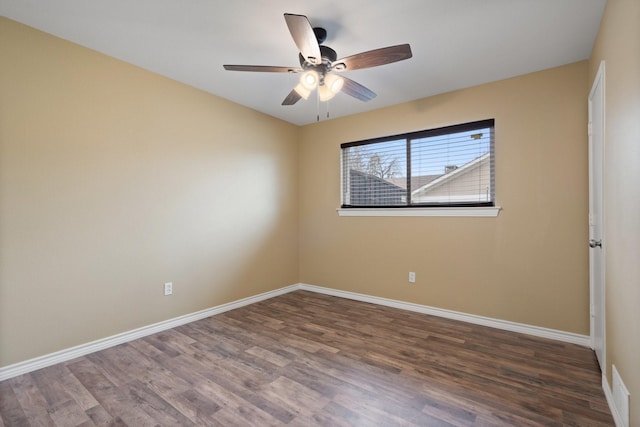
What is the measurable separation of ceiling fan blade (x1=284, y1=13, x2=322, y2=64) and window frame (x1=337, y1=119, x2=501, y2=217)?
1.84m

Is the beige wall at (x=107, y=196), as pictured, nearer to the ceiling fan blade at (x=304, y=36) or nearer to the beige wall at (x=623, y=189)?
the ceiling fan blade at (x=304, y=36)

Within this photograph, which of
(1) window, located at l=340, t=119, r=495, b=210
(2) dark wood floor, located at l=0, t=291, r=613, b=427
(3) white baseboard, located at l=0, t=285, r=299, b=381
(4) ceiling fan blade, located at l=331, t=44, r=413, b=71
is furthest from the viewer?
(1) window, located at l=340, t=119, r=495, b=210

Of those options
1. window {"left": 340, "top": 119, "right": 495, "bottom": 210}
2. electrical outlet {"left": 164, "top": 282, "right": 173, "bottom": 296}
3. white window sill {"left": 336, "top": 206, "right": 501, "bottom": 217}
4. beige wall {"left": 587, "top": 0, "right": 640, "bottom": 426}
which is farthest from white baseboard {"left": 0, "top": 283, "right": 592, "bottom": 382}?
window {"left": 340, "top": 119, "right": 495, "bottom": 210}

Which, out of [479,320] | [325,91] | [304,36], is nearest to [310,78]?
[325,91]

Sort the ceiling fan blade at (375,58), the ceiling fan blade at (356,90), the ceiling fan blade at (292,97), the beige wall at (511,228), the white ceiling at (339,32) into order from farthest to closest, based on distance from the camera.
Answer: the beige wall at (511,228)
the ceiling fan blade at (292,97)
the ceiling fan blade at (356,90)
the white ceiling at (339,32)
the ceiling fan blade at (375,58)

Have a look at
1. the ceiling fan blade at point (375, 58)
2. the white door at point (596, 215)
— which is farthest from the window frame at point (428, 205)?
the ceiling fan blade at point (375, 58)

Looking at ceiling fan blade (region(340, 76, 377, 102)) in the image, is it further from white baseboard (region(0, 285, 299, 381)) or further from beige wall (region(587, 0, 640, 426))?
white baseboard (region(0, 285, 299, 381))

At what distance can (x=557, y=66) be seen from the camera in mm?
2529

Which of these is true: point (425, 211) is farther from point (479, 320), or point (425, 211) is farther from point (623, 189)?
point (623, 189)

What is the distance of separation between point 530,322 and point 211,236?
3232mm

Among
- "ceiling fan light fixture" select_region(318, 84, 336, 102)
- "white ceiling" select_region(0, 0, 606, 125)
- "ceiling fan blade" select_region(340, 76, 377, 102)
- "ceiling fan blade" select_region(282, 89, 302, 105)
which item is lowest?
"ceiling fan light fixture" select_region(318, 84, 336, 102)

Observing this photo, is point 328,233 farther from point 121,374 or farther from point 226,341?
point 121,374

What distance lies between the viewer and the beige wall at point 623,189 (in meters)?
1.24

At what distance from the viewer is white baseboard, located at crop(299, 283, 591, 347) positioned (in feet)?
8.16
